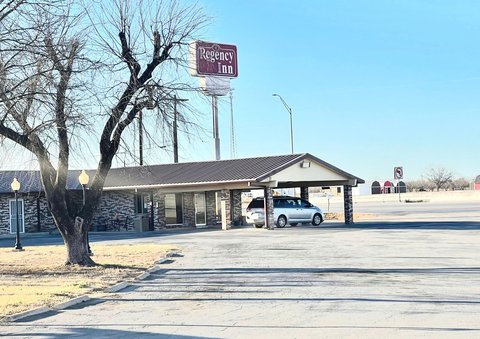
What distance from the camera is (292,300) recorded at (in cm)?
1084

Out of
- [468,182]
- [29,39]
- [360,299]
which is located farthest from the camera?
[468,182]

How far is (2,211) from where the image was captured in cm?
3847

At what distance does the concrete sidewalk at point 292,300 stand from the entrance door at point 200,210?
1970 centimetres

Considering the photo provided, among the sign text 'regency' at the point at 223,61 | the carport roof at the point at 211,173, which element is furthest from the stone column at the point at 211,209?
the sign text 'regency' at the point at 223,61

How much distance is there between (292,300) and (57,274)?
23.9 ft

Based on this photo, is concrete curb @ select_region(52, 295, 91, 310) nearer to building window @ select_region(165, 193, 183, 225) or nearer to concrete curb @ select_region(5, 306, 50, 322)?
concrete curb @ select_region(5, 306, 50, 322)

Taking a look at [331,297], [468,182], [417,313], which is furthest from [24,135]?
[468,182]

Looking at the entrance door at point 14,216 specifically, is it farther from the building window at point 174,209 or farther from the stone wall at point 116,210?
the building window at point 174,209

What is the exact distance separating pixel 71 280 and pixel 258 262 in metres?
5.20

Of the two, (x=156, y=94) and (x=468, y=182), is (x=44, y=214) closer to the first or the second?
(x=156, y=94)

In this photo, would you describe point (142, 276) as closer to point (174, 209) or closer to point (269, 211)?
point (269, 211)

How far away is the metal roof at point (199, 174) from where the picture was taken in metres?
33.1

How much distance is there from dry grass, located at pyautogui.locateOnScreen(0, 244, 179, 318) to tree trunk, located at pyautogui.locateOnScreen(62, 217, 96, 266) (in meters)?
0.34

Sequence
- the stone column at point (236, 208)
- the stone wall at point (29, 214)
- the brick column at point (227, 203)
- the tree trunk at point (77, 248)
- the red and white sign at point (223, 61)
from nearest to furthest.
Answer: the tree trunk at point (77, 248)
the brick column at point (227, 203)
the stone column at point (236, 208)
the stone wall at point (29, 214)
the red and white sign at point (223, 61)
